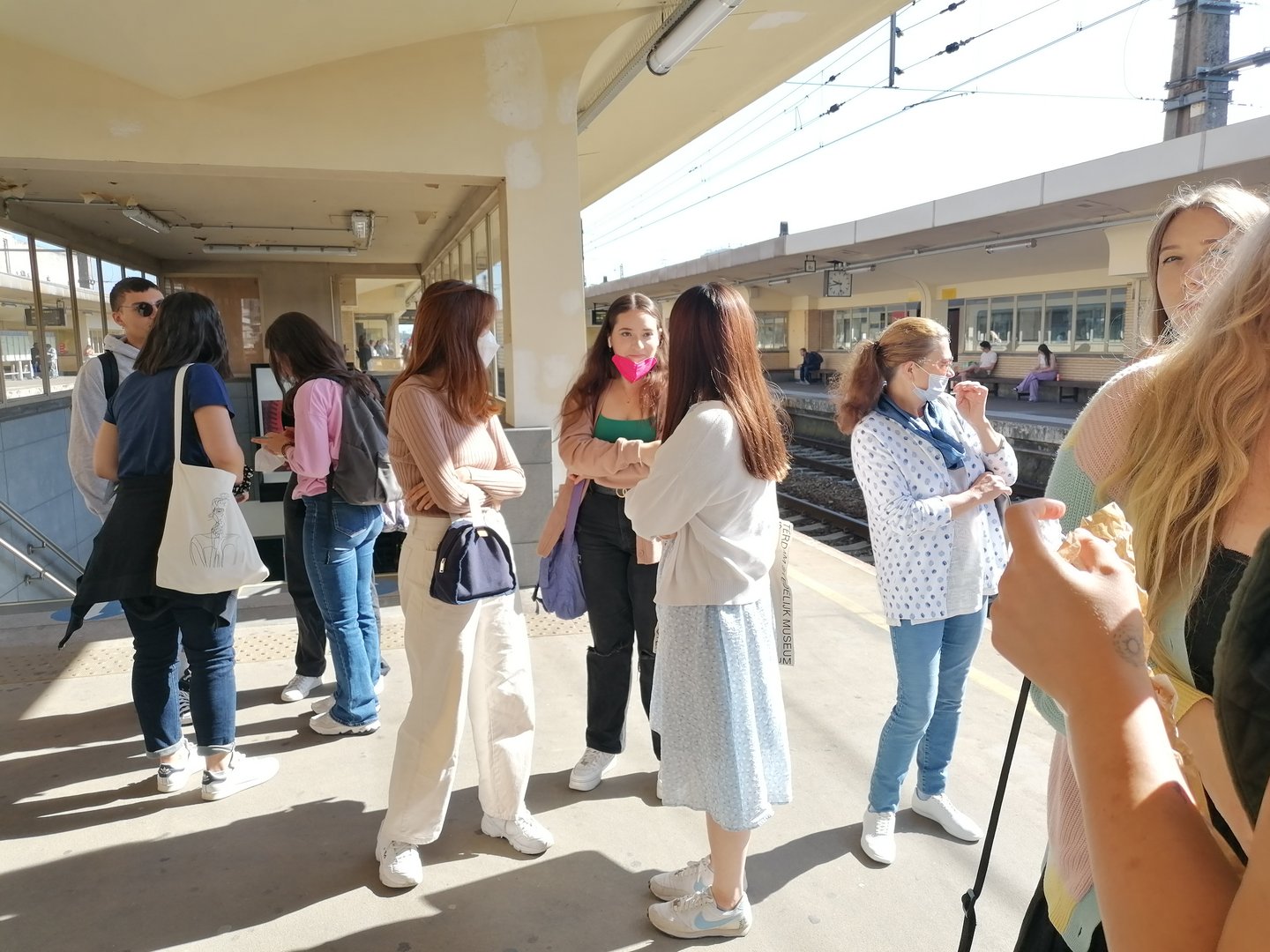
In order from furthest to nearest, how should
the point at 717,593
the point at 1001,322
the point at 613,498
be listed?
the point at 1001,322 → the point at 613,498 → the point at 717,593

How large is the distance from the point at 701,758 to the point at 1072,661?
1700 mm

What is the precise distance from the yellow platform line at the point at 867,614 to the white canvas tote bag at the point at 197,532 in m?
2.69

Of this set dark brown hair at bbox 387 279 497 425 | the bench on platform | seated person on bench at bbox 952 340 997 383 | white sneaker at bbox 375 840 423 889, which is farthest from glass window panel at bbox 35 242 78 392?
seated person on bench at bbox 952 340 997 383

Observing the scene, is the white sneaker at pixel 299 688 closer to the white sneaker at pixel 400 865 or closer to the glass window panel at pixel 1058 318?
the white sneaker at pixel 400 865

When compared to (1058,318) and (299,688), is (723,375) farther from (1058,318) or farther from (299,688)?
(1058,318)

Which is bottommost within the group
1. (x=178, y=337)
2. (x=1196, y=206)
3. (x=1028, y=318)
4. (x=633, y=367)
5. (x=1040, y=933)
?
(x=1040, y=933)

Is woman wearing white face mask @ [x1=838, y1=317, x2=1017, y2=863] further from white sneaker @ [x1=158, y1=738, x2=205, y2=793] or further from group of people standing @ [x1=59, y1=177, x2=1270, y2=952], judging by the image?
white sneaker @ [x1=158, y1=738, x2=205, y2=793]

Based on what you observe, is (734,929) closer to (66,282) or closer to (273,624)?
(273,624)

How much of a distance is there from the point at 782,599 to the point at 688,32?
389 cm

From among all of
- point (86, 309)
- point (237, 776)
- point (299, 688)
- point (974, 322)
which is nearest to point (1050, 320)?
point (974, 322)

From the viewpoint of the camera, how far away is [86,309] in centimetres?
952

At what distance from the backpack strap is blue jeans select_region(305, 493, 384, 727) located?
1.17m

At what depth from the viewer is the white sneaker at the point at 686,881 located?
2.59 metres

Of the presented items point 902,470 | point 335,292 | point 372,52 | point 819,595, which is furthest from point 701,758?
point 335,292
